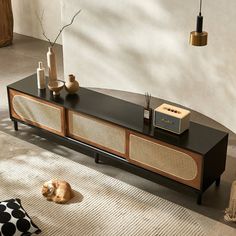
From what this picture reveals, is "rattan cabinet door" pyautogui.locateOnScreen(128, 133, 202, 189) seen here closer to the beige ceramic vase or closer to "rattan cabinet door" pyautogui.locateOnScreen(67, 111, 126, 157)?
"rattan cabinet door" pyautogui.locateOnScreen(67, 111, 126, 157)

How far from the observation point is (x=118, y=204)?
14.4 ft

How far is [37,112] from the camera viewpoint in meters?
5.18

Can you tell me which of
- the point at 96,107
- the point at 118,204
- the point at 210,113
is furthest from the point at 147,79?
the point at 118,204

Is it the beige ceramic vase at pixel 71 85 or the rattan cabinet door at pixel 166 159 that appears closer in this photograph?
the rattan cabinet door at pixel 166 159

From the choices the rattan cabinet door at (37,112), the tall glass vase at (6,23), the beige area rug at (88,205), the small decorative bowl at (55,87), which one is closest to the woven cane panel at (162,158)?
the beige area rug at (88,205)

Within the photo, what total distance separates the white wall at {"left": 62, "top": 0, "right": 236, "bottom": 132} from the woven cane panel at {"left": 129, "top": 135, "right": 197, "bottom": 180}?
4.20 ft

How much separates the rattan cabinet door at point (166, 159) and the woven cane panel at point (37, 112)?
0.88 metres

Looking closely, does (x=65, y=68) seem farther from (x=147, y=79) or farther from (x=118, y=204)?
(x=118, y=204)

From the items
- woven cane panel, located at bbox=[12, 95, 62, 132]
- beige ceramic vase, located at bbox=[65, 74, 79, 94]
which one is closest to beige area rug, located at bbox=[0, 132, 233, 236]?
woven cane panel, located at bbox=[12, 95, 62, 132]

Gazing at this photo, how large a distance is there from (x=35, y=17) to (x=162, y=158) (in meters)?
4.24

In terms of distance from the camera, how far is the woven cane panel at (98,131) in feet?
15.2

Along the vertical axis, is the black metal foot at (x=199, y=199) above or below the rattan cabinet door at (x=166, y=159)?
below

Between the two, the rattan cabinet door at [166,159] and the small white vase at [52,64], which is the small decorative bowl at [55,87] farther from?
the rattan cabinet door at [166,159]

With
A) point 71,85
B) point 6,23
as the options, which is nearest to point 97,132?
point 71,85
